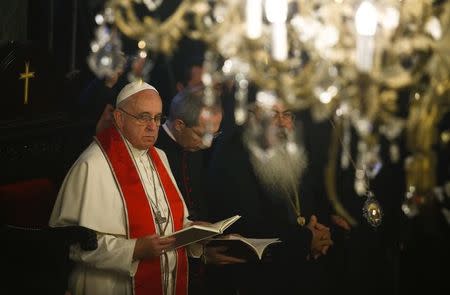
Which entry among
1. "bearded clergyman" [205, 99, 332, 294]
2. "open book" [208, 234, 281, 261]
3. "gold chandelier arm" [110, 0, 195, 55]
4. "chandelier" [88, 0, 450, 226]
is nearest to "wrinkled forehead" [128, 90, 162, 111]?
"bearded clergyman" [205, 99, 332, 294]

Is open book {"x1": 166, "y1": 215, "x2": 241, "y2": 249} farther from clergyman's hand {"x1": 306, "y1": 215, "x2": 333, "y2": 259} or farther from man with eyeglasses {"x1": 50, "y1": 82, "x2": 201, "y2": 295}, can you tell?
clergyman's hand {"x1": 306, "y1": 215, "x2": 333, "y2": 259}

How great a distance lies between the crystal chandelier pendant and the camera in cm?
718

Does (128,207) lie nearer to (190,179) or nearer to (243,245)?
(190,179)

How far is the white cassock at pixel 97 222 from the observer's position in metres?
6.32

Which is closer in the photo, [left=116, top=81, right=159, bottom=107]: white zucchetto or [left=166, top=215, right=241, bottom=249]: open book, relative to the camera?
[left=166, top=215, right=241, bottom=249]: open book

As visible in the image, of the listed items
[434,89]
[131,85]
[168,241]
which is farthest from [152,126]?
[434,89]

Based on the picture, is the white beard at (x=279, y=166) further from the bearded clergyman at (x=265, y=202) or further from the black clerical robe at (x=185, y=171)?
the black clerical robe at (x=185, y=171)

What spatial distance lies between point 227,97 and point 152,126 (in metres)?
0.93

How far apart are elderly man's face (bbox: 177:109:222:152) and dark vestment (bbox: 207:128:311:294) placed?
204 millimetres

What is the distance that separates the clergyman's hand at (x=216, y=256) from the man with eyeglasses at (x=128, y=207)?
A: 0.07 meters

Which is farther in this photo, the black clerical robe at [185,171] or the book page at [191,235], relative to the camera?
the black clerical robe at [185,171]

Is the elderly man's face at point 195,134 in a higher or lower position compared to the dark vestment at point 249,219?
higher

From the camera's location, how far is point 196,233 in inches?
244

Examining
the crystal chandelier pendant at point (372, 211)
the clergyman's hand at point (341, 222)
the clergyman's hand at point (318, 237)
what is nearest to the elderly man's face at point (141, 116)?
the clergyman's hand at point (318, 237)
